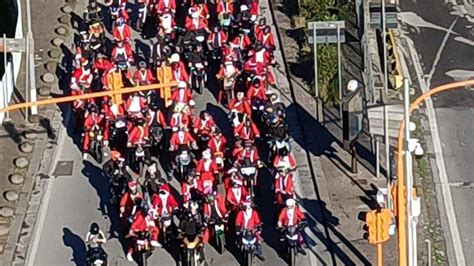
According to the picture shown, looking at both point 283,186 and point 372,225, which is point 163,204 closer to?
point 283,186

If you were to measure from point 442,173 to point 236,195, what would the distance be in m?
6.59

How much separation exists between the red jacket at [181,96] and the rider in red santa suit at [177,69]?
817mm

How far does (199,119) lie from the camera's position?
143 ft

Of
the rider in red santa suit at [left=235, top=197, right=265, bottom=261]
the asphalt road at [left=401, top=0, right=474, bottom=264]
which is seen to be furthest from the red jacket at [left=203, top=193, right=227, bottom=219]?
the asphalt road at [left=401, top=0, right=474, bottom=264]

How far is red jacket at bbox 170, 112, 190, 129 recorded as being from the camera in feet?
142

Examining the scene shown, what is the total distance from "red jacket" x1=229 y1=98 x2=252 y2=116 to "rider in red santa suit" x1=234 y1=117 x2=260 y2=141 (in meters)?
0.39

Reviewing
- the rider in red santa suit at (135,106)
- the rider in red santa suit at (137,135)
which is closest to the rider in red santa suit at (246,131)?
the rider in red santa suit at (137,135)

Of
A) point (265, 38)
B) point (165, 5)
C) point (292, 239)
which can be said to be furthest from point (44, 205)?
point (165, 5)

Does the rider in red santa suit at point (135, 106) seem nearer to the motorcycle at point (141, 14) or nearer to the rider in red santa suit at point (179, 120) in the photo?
the rider in red santa suit at point (179, 120)

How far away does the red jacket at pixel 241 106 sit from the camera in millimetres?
44062

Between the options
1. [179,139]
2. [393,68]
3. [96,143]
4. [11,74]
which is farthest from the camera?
[393,68]

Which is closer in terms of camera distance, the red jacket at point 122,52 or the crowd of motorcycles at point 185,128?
the crowd of motorcycles at point 185,128

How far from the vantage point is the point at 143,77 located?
45.2 m

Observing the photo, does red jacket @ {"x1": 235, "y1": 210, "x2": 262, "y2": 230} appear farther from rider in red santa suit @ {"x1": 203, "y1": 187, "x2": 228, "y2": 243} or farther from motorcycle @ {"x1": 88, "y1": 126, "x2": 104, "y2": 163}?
motorcycle @ {"x1": 88, "y1": 126, "x2": 104, "y2": 163}
